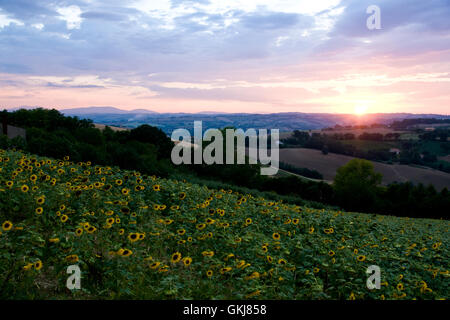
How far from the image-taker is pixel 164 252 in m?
5.86

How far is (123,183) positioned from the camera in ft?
29.8

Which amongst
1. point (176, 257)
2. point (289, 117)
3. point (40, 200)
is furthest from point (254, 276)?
point (289, 117)

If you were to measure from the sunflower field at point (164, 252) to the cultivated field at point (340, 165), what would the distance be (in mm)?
72492

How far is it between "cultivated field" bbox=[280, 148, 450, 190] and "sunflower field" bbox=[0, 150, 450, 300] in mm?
72492

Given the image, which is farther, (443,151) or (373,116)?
(373,116)

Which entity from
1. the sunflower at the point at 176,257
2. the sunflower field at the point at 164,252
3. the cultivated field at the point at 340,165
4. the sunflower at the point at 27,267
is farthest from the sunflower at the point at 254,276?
the cultivated field at the point at 340,165

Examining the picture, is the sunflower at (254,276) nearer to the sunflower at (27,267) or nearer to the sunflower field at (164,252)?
Answer: the sunflower field at (164,252)

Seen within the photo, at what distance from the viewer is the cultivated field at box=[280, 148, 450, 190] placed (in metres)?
75.2

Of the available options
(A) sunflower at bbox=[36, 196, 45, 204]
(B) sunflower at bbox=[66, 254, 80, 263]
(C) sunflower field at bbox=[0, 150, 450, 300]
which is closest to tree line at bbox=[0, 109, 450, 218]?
(C) sunflower field at bbox=[0, 150, 450, 300]
